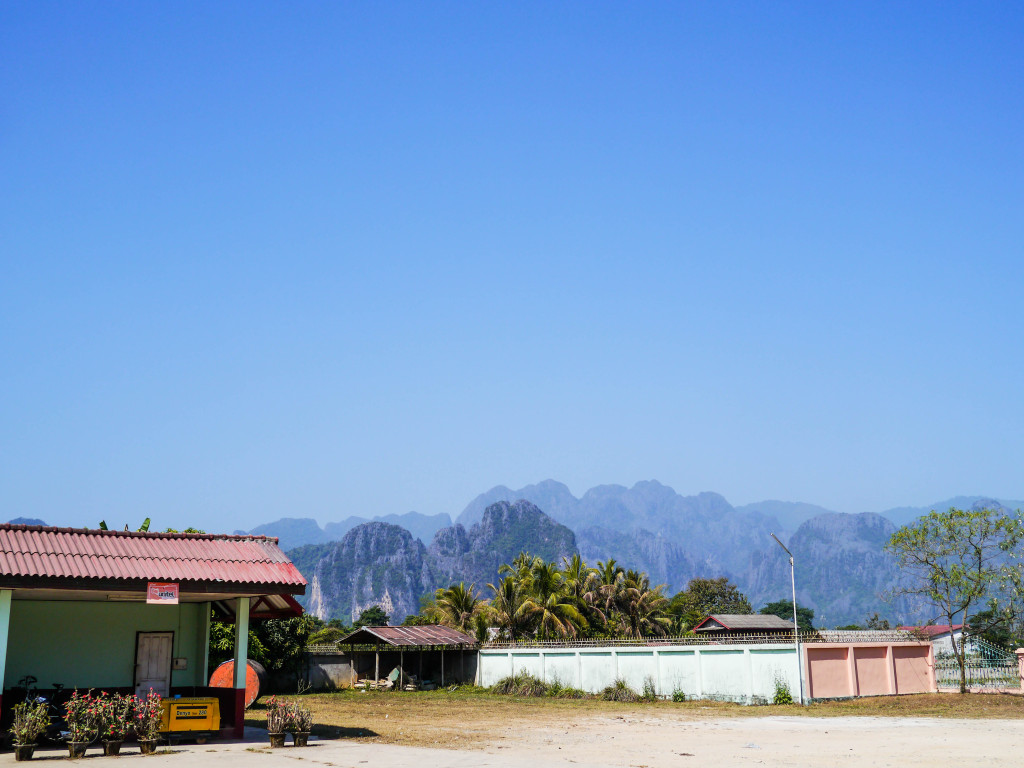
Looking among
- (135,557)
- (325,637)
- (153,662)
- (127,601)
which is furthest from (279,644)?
(135,557)

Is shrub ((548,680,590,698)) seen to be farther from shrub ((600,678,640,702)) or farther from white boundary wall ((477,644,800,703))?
shrub ((600,678,640,702))

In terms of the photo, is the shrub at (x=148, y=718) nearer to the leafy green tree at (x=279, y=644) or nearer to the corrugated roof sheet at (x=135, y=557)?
the corrugated roof sheet at (x=135, y=557)

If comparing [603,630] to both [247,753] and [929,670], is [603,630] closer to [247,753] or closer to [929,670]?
[929,670]

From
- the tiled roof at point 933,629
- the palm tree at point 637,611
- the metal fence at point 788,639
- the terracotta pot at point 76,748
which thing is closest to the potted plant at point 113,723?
the terracotta pot at point 76,748

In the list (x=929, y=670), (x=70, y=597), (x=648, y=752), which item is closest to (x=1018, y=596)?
(x=929, y=670)

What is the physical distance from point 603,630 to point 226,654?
78.0ft

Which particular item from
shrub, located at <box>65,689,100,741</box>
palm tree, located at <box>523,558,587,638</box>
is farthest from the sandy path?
palm tree, located at <box>523,558,587,638</box>

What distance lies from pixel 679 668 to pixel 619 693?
8.16 ft

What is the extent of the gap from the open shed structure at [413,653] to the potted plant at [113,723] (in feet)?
84.2

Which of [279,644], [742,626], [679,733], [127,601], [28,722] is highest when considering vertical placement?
[127,601]

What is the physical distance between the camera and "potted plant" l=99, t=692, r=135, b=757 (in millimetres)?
15609

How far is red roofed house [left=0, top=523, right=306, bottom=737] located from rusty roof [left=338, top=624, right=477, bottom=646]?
21965 millimetres

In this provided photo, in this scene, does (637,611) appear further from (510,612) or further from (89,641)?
(89,641)

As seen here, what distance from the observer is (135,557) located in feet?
57.5
